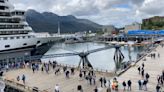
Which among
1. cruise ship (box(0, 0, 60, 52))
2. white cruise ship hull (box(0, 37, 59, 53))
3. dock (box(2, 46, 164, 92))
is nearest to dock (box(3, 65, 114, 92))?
dock (box(2, 46, 164, 92))

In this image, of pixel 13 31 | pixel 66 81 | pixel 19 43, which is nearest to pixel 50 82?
pixel 66 81

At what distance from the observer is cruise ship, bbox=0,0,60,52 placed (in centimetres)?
5838

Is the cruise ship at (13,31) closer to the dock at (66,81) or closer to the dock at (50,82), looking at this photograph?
the dock at (66,81)

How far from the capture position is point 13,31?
6062cm

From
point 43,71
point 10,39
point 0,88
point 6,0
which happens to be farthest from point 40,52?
point 0,88

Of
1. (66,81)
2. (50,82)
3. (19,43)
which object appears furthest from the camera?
(19,43)

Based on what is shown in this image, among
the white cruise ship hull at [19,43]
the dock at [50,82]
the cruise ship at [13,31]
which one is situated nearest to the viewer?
the dock at [50,82]

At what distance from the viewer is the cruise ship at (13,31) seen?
5838 centimetres

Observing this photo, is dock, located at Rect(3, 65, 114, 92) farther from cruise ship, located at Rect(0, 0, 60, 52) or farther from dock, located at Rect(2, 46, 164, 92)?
cruise ship, located at Rect(0, 0, 60, 52)

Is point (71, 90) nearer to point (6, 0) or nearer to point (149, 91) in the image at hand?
point (149, 91)

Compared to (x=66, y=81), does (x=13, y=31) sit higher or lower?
higher

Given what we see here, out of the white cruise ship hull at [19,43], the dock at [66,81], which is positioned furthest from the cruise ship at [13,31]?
the dock at [66,81]

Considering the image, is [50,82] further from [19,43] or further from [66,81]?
[19,43]

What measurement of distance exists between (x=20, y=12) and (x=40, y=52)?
39.4 ft
